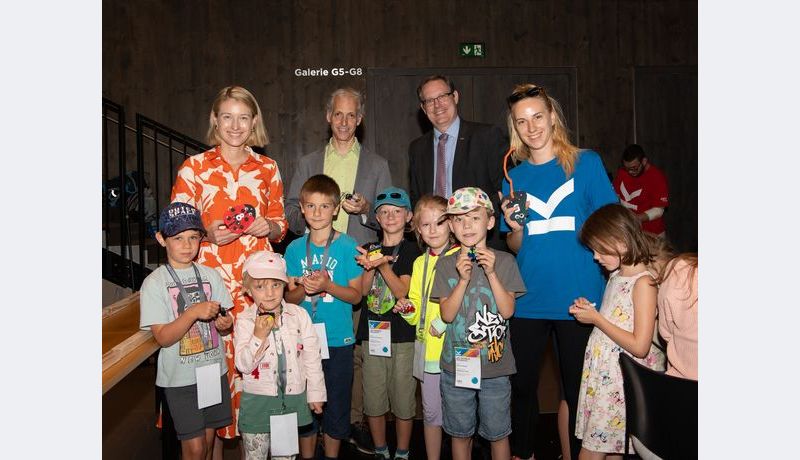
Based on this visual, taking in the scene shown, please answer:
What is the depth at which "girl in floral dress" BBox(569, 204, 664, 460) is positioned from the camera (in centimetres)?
240

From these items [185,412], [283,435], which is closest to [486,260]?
[283,435]

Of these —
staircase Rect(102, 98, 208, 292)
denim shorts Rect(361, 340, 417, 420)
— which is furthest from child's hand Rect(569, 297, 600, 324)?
staircase Rect(102, 98, 208, 292)

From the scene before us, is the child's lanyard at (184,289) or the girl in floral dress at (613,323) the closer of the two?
the girl in floral dress at (613,323)

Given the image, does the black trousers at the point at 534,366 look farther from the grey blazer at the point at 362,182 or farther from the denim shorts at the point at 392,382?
the grey blazer at the point at 362,182

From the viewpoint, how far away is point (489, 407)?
2.69 m

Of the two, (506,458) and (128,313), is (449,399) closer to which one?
(506,458)

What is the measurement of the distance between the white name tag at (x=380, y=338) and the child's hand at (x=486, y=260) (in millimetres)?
681

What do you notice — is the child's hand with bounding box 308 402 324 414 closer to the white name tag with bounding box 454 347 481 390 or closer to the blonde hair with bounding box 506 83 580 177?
the white name tag with bounding box 454 347 481 390

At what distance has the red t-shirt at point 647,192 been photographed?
6480mm

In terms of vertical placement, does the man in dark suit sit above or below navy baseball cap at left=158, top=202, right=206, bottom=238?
above

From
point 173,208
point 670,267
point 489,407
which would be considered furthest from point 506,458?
point 173,208

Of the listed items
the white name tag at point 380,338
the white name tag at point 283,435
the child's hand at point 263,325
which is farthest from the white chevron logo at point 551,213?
the white name tag at point 283,435

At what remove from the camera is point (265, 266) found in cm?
265

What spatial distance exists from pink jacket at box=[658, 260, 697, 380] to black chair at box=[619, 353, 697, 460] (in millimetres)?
362
